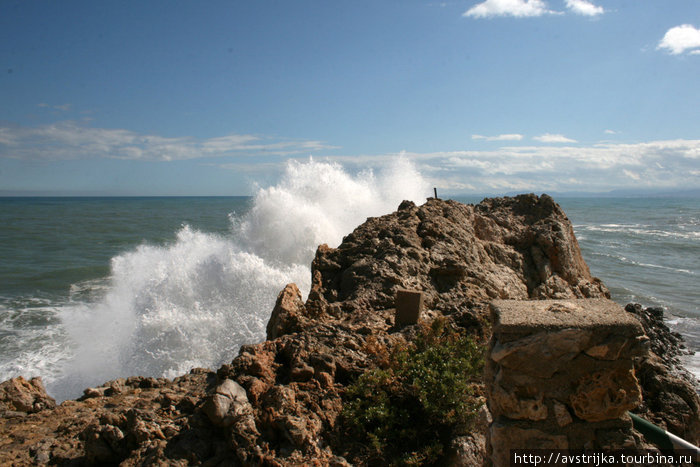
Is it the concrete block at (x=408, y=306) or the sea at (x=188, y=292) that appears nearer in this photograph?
the concrete block at (x=408, y=306)

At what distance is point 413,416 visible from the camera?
380 cm

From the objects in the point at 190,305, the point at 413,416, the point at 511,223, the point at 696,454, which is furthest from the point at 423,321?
the point at 190,305

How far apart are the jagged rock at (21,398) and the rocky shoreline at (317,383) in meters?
0.01

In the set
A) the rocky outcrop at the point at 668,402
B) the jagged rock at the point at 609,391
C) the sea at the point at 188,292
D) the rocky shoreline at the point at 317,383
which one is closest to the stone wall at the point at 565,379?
the jagged rock at the point at 609,391

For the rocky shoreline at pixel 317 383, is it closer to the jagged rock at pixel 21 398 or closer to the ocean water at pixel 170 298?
the jagged rock at pixel 21 398

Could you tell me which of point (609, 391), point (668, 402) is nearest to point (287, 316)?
point (609, 391)

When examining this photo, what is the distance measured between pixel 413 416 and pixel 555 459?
4.66 feet

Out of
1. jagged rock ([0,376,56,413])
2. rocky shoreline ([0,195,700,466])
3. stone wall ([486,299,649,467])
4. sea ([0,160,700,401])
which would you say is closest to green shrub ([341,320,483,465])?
rocky shoreline ([0,195,700,466])

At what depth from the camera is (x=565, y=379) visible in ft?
8.25

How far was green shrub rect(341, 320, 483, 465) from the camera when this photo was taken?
3.53 m

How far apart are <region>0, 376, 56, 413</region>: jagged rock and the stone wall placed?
425 centimetres

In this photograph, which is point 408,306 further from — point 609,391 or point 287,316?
point 609,391

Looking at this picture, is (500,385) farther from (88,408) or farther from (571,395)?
(88,408)

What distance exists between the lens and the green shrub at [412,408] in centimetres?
353
